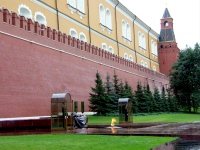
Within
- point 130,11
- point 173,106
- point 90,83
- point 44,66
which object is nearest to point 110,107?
point 90,83

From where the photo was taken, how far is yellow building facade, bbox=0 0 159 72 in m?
17.9

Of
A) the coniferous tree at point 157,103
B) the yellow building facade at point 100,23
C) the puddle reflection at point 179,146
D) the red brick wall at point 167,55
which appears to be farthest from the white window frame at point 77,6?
the red brick wall at point 167,55

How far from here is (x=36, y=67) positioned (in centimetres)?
1398

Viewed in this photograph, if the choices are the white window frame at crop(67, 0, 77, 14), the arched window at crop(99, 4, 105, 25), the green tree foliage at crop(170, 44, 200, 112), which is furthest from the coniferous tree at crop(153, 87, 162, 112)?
the white window frame at crop(67, 0, 77, 14)

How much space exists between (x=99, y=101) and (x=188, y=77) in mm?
11891

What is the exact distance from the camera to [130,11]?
3234 cm

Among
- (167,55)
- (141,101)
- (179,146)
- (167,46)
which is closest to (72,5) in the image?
(141,101)

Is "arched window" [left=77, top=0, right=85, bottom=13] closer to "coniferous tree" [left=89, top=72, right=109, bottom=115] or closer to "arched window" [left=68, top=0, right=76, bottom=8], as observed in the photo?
"arched window" [left=68, top=0, right=76, bottom=8]

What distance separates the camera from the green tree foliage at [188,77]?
27.1 m

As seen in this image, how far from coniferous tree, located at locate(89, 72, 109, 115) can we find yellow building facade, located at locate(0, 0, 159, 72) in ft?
13.7

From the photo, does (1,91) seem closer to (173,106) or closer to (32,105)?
(32,105)

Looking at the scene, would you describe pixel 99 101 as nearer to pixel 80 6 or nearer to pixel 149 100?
pixel 149 100

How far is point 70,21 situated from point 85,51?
3.18 metres

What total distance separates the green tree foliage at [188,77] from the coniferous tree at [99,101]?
11318 mm
